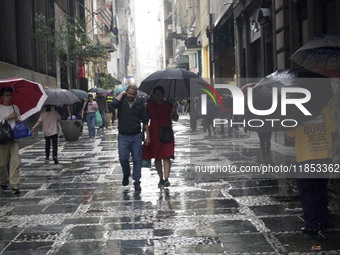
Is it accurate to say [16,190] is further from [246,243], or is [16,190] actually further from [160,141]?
[246,243]

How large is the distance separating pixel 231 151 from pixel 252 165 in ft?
9.20

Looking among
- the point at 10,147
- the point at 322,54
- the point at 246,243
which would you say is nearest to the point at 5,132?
the point at 10,147

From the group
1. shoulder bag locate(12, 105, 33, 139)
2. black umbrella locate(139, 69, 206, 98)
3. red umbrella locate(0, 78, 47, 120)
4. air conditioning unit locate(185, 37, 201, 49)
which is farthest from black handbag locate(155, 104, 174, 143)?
air conditioning unit locate(185, 37, 201, 49)

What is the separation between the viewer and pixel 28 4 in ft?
72.1

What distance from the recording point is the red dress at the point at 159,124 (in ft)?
29.4

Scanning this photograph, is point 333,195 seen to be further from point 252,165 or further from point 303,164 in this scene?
point 252,165

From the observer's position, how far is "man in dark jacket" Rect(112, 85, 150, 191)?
340 inches

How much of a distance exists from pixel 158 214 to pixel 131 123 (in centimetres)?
225

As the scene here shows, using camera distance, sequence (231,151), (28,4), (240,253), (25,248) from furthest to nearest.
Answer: (28,4)
(231,151)
(25,248)
(240,253)

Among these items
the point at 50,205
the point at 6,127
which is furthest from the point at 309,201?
the point at 6,127

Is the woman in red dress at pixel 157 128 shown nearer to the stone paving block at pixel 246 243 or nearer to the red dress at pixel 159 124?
the red dress at pixel 159 124

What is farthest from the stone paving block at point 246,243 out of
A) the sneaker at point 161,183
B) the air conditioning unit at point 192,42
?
the air conditioning unit at point 192,42

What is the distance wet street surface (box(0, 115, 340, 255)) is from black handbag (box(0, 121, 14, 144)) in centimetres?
84

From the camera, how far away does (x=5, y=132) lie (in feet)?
27.9
